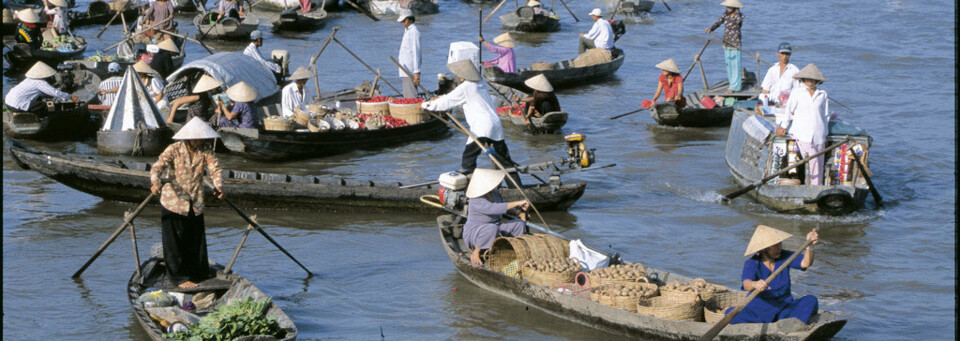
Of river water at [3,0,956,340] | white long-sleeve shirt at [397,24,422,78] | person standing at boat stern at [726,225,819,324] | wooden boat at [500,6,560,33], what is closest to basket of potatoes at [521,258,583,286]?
river water at [3,0,956,340]

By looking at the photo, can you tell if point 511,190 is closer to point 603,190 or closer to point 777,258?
point 603,190

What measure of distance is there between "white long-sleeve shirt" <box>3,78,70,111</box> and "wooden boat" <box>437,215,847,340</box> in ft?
23.5

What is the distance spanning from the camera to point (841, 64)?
2156 cm

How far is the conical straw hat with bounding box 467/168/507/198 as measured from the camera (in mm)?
8609

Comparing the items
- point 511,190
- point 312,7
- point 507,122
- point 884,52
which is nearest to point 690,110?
point 507,122

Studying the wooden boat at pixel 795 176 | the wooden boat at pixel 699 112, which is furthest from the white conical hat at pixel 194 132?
the wooden boat at pixel 699 112

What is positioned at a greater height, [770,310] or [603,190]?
[770,310]

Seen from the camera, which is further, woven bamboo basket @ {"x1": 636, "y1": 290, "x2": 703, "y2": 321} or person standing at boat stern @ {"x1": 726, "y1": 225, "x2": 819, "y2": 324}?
woven bamboo basket @ {"x1": 636, "y1": 290, "x2": 703, "y2": 321}

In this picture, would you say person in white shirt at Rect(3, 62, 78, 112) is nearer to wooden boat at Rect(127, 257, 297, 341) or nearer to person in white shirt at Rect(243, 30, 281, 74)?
person in white shirt at Rect(243, 30, 281, 74)

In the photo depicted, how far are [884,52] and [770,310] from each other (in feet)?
56.9

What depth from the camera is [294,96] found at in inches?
518

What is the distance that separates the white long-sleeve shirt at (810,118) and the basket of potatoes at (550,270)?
3546 mm

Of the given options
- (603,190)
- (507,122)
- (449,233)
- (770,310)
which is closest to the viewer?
(770,310)

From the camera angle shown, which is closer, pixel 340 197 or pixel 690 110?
pixel 340 197
